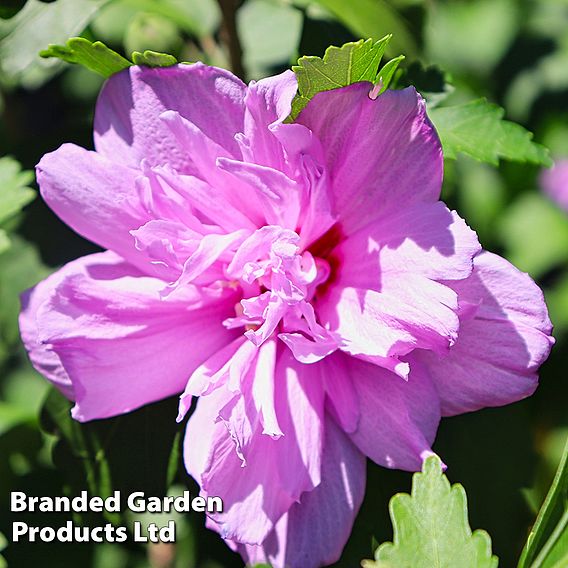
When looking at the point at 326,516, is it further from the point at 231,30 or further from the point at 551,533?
the point at 231,30

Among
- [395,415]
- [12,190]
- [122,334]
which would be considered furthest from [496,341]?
[12,190]

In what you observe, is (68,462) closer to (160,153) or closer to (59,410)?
→ (59,410)

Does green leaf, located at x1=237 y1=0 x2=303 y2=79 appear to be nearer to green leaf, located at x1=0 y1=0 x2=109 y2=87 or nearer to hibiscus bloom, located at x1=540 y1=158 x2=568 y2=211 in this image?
green leaf, located at x1=0 y1=0 x2=109 y2=87

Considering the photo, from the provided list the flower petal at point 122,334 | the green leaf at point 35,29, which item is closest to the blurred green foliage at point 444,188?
the green leaf at point 35,29

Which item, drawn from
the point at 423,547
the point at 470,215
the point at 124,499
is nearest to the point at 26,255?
the point at 124,499

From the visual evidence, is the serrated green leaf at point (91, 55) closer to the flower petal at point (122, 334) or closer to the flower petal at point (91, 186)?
the flower petal at point (91, 186)
